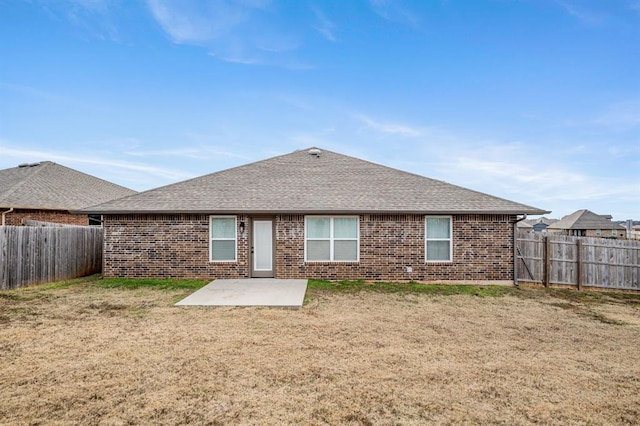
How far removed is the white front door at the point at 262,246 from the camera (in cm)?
1172

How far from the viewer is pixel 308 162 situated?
1534 cm

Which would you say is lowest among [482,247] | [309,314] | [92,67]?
[309,314]

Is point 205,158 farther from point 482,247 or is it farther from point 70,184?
point 482,247

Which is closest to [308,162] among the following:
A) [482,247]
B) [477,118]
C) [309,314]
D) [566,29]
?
[482,247]

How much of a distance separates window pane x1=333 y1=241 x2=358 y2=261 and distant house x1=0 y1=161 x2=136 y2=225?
13.1 meters

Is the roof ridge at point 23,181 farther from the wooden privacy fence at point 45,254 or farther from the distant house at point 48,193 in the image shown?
the wooden privacy fence at point 45,254

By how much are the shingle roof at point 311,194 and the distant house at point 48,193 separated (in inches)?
300

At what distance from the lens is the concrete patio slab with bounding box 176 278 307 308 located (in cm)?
836

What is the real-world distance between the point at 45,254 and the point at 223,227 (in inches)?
229

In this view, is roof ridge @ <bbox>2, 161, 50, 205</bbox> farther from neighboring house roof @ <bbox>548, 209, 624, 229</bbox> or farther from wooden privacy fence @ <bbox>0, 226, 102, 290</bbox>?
neighboring house roof @ <bbox>548, 209, 624, 229</bbox>

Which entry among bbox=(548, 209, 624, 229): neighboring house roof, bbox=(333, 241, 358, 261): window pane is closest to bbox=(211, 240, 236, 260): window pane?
bbox=(333, 241, 358, 261): window pane

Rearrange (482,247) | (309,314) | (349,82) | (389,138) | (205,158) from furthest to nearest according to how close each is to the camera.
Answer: (205,158), (389,138), (349,82), (482,247), (309,314)

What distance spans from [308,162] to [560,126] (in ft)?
50.0

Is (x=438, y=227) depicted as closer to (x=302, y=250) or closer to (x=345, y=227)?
(x=345, y=227)
